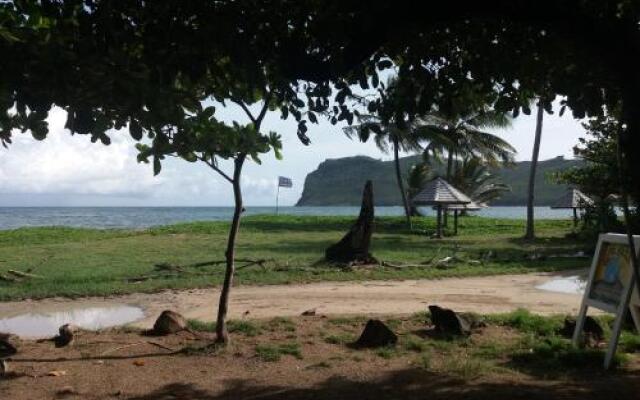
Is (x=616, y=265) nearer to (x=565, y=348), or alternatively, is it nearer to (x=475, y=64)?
(x=565, y=348)

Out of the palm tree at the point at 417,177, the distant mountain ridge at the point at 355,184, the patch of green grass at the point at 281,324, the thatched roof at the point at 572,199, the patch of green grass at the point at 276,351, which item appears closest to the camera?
the patch of green grass at the point at 276,351

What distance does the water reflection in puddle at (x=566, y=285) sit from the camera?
10.8 metres

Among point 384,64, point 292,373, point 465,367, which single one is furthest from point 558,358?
point 384,64

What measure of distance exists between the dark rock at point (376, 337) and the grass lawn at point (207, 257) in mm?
5389

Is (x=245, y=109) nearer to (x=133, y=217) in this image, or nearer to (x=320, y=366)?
(x=320, y=366)

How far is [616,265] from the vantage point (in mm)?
5664

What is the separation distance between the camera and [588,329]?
6.49 meters

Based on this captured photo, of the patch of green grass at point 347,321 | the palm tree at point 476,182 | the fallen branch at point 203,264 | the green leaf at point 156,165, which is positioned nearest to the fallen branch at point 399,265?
the fallen branch at point 203,264

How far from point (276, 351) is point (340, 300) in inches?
147

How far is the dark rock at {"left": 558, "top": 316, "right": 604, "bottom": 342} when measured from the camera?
6.43 meters

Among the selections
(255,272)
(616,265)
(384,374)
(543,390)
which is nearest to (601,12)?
(616,265)

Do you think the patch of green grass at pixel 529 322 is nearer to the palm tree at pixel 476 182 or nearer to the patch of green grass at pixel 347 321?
the patch of green grass at pixel 347 321

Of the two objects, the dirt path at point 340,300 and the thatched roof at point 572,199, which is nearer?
the dirt path at point 340,300

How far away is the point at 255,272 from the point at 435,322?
249 inches
